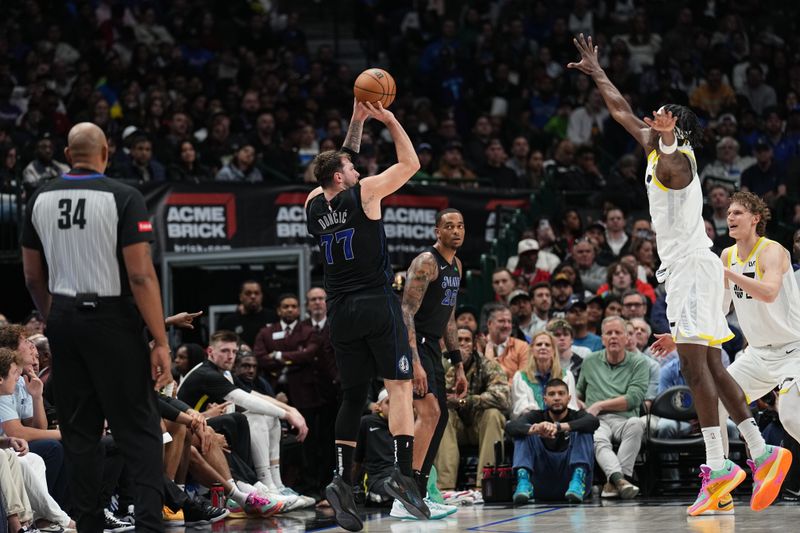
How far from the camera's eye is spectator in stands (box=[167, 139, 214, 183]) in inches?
628

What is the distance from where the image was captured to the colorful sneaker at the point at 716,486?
27.9 ft

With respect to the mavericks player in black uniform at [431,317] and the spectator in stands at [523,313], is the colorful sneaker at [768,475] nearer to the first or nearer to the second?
the mavericks player in black uniform at [431,317]

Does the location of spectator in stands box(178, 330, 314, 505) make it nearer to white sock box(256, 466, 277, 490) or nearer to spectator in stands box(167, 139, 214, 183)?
white sock box(256, 466, 277, 490)

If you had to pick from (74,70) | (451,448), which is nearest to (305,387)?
(451,448)

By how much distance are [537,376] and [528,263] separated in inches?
134

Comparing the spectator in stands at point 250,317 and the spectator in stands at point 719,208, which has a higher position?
the spectator in stands at point 719,208

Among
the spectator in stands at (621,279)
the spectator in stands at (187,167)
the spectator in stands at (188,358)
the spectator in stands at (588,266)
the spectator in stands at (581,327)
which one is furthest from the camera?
the spectator in stands at (187,167)

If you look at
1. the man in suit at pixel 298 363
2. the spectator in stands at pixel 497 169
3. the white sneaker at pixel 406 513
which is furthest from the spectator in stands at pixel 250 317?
the white sneaker at pixel 406 513

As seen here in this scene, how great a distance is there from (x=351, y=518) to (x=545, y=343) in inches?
172

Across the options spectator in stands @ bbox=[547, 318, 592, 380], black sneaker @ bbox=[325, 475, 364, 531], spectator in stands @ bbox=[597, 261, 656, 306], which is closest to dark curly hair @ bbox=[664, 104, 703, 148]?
black sneaker @ bbox=[325, 475, 364, 531]

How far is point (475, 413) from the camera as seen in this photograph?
12.2 meters

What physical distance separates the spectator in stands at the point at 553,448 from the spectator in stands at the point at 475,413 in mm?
417

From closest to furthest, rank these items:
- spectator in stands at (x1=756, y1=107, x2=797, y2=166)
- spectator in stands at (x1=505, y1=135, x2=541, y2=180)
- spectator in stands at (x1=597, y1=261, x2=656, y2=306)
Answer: spectator in stands at (x1=597, y1=261, x2=656, y2=306), spectator in stands at (x1=756, y1=107, x2=797, y2=166), spectator in stands at (x1=505, y1=135, x2=541, y2=180)

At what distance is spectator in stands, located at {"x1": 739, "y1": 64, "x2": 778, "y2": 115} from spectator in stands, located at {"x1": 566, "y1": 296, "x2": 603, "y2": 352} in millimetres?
8495
